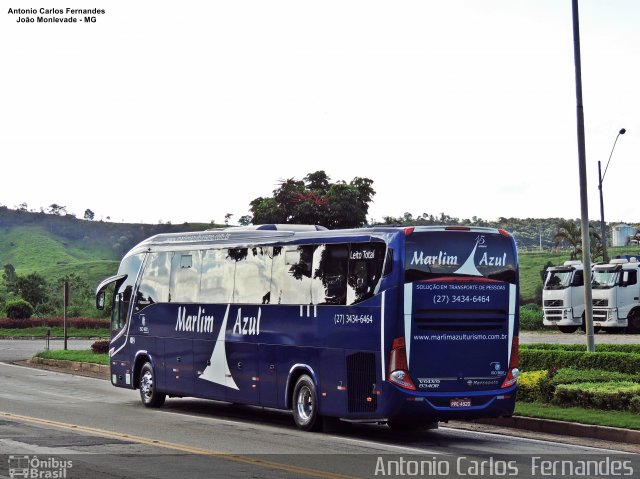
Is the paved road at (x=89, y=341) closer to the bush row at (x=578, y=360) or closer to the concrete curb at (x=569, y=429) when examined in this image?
the bush row at (x=578, y=360)

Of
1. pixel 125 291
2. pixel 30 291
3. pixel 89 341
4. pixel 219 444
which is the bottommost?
pixel 219 444

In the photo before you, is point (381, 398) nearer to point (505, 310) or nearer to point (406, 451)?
point (406, 451)

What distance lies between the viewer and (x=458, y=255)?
57.2ft

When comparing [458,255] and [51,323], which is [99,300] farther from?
[51,323]

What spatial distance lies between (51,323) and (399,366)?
166ft

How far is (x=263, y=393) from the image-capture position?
20.0 m

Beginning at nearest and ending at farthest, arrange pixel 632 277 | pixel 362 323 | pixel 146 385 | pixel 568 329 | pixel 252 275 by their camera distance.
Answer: pixel 362 323
pixel 252 275
pixel 146 385
pixel 632 277
pixel 568 329

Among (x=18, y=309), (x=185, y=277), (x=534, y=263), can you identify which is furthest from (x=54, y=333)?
(x=534, y=263)

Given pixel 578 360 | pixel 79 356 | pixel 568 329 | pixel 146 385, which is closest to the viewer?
pixel 146 385

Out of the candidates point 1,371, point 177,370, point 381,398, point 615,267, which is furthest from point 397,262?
point 615,267

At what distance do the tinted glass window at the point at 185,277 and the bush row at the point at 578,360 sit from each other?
7770mm

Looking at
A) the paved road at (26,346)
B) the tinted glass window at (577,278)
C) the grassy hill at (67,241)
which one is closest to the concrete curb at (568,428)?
the paved road at (26,346)

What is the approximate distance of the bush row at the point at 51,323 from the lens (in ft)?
209

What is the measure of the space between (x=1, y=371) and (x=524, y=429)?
2002cm
